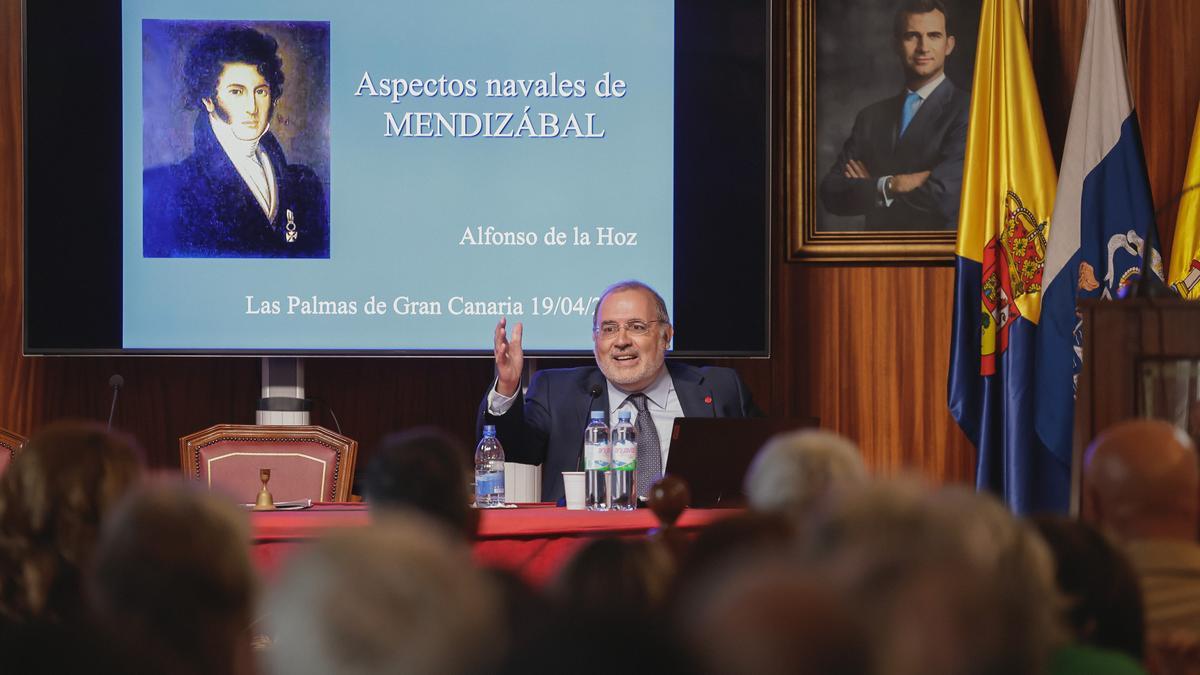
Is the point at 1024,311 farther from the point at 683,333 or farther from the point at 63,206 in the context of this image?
the point at 63,206

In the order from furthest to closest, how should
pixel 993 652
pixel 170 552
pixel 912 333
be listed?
pixel 912 333, pixel 170 552, pixel 993 652

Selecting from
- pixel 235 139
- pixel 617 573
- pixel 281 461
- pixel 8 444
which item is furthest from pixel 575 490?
pixel 617 573

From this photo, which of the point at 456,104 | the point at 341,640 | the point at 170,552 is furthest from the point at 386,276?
the point at 341,640

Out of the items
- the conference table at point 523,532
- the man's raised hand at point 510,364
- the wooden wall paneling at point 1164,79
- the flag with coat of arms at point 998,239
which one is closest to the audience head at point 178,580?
the conference table at point 523,532

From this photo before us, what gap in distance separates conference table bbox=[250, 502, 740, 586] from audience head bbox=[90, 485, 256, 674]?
1598 mm

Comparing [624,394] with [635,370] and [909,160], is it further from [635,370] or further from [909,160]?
[909,160]

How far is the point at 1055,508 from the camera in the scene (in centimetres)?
520

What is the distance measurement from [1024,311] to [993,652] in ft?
15.0

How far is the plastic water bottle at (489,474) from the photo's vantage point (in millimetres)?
4121

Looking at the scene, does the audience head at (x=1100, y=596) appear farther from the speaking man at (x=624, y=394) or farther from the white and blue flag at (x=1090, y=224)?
the white and blue flag at (x=1090, y=224)

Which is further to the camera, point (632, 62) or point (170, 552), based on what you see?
point (632, 62)

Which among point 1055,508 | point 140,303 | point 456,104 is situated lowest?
point 1055,508

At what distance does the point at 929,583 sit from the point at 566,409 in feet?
13.2

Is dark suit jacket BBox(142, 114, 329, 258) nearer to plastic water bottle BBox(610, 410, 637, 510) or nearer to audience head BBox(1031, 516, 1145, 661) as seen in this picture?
plastic water bottle BBox(610, 410, 637, 510)
